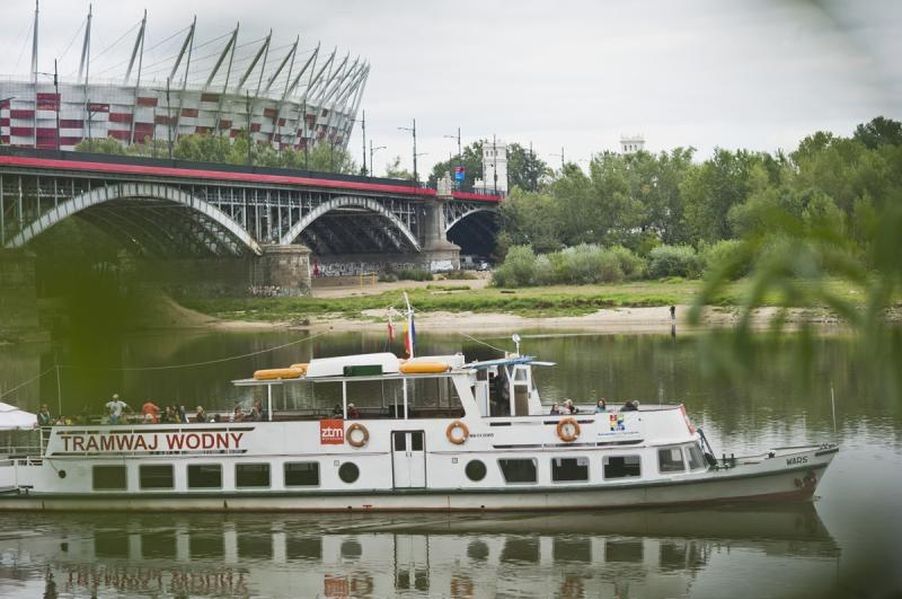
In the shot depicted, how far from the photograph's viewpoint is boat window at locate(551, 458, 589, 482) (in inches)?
1091

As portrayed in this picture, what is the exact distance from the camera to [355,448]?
28.1 meters

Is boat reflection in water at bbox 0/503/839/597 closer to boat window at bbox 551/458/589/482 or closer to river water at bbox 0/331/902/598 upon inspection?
river water at bbox 0/331/902/598

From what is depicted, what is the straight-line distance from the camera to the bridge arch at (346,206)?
9935cm

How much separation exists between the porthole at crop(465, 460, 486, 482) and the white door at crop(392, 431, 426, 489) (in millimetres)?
1011

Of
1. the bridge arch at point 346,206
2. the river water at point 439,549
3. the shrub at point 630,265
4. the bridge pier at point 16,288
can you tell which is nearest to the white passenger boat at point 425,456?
the river water at point 439,549

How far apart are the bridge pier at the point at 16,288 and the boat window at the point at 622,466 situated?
2481 cm

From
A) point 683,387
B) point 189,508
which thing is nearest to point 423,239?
point 683,387

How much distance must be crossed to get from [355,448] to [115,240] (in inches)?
994

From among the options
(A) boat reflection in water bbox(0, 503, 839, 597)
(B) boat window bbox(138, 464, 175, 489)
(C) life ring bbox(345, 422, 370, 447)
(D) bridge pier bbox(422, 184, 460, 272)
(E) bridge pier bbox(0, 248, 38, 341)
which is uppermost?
(D) bridge pier bbox(422, 184, 460, 272)

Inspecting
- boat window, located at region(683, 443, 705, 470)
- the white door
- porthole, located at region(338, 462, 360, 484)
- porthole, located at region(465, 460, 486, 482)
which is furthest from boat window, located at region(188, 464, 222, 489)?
boat window, located at region(683, 443, 705, 470)

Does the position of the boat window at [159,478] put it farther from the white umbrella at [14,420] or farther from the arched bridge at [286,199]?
the arched bridge at [286,199]

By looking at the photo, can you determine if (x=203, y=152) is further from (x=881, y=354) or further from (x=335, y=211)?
(x=881, y=354)

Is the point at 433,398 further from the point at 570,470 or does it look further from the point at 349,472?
the point at 570,470

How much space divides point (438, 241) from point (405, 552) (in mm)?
99306
